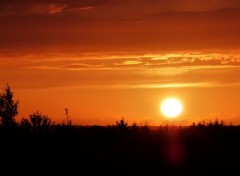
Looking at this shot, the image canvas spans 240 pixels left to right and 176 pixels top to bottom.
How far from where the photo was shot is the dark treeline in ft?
92.6

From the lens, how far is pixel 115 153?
31.4m

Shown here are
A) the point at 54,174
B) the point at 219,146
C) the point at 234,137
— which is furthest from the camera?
the point at 234,137

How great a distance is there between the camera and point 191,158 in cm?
3078

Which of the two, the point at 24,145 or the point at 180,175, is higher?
the point at 24,145

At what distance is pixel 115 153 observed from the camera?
Result: 31.4 meters

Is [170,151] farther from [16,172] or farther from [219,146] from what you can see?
[16,172]

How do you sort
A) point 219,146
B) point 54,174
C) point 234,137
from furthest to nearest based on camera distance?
1. point 234,137
2. point 219,146
3. point 54,174

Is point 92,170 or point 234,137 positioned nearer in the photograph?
point 92,170

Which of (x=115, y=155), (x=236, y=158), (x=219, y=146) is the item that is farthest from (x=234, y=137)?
(x=115, y=155)

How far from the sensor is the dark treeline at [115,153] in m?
28.2

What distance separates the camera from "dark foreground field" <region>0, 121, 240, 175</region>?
2819cm

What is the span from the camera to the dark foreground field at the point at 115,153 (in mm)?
28188

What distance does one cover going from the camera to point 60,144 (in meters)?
30.8

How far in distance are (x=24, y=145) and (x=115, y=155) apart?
4.44 m
